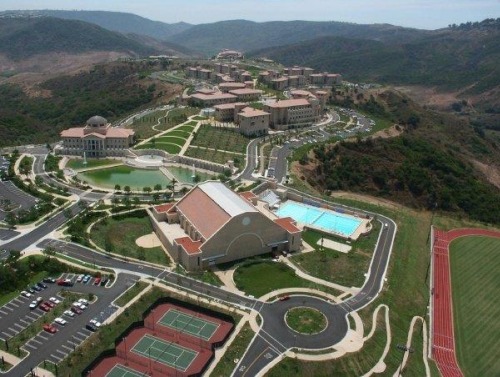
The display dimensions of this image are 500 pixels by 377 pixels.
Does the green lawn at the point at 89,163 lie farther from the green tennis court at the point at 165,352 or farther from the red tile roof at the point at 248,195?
the green tennis court at the point at 165,352

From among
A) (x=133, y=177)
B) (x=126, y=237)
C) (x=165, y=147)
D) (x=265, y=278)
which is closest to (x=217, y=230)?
(x=265, y=278)

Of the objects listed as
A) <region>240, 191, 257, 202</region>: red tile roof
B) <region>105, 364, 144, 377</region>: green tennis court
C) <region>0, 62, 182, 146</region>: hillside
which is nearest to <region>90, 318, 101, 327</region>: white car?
<region>105, 364, 144, 377</region>: green tennis court

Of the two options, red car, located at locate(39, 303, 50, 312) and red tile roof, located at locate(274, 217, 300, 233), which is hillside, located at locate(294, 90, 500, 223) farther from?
red car, located at locate(39, 303, 50, 312)

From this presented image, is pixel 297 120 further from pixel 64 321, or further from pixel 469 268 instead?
pixel 64 321

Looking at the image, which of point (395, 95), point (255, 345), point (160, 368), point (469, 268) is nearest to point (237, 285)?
point (255, 345)

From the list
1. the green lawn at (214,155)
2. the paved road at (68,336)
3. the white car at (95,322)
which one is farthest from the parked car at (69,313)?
the green lawn at (214,155)

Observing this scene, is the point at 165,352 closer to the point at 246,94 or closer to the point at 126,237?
the point at 126,237
